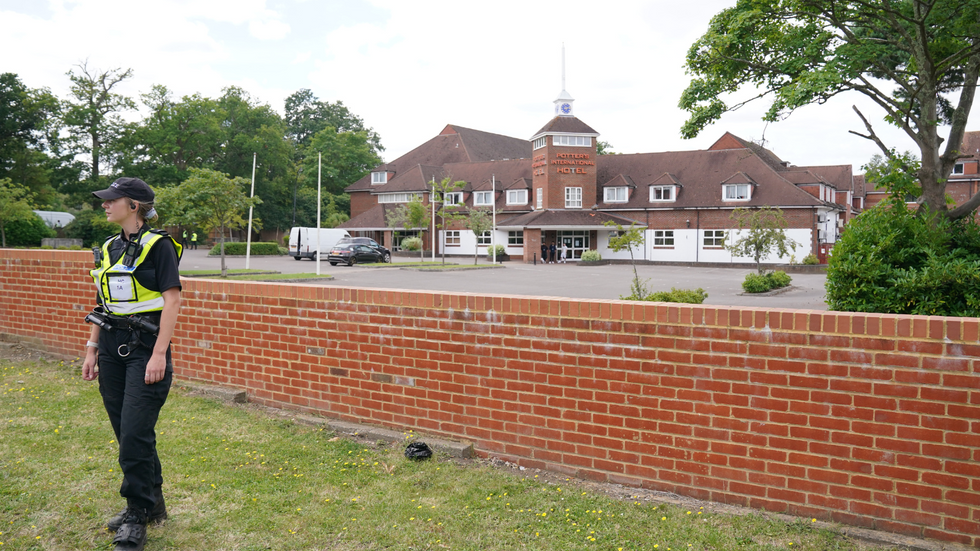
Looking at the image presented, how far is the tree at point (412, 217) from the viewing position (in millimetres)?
42188

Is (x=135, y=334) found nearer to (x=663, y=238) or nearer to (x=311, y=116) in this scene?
(x=663, y=238)

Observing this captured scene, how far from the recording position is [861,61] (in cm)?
943

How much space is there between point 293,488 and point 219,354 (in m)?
2.92

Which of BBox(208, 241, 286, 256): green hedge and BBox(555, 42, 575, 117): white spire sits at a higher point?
BBox(555, 42, 575, 117): white spire

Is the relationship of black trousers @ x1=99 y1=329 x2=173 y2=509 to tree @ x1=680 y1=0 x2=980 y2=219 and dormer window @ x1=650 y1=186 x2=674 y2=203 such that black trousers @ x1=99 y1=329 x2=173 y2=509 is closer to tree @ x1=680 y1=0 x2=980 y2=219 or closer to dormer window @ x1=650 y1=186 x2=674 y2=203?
tree @ x1=680 y1=0 x2=980 y2=219

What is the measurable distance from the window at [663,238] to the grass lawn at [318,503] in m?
42.9

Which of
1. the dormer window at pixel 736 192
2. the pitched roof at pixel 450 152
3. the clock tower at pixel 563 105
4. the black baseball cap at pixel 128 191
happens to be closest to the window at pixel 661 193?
the dormer window at pixel 736 192

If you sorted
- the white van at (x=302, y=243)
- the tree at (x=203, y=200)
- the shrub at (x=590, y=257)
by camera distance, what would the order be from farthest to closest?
the shrub at (x=590, y=257) → the white van at (x=302, y=243) → the tree at (x=203, y=200)

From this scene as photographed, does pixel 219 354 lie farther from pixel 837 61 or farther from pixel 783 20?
pixel 783 20

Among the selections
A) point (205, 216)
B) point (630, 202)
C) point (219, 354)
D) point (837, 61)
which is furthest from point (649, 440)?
point (630, 202)

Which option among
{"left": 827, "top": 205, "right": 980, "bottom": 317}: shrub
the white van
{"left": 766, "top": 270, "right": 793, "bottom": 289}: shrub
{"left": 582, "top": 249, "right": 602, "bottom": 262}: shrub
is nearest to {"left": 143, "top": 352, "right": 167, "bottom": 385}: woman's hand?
{"left": 827, "top": 205, "right": 980, "bottom": 317}: shrub

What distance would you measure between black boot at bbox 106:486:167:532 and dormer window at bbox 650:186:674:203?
45548 mm

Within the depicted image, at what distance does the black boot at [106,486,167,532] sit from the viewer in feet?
12.3

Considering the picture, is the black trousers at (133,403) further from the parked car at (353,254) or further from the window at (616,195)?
the window at (616,195)
